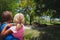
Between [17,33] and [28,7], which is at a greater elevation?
[28,7]

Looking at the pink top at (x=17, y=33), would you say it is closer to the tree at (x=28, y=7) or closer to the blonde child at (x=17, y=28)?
the blonde child at (x=17, y=28)

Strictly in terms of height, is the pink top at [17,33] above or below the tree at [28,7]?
below

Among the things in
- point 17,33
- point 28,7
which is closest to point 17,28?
point 17,33

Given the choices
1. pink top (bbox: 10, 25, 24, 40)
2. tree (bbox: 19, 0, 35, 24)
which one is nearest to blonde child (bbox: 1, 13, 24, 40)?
pink top (bbox: 10, 25, 24, 40)

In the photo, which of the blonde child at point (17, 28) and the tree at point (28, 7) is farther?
the tree at point (28, 7)

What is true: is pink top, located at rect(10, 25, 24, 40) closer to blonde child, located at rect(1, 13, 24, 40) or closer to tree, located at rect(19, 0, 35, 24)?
blonde child, located at rect(1, 13, 24, 40)

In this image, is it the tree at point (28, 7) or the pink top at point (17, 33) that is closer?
the pink top at point (17, 33)

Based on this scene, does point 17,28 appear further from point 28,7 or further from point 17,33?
point 28,7

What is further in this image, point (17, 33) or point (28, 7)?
point (28, 7)

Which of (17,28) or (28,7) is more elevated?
(28,7)

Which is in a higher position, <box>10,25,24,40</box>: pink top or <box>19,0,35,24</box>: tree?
<box>19,0,35,24</box>: tree

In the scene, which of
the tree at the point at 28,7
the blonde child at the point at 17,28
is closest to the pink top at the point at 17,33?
the blonde child at the point at 17,28

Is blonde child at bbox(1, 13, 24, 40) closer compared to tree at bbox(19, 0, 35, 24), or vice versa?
blonde child at bbox(1, 13, 24, 40)

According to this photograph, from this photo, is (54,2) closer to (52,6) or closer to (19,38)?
(52,6)
